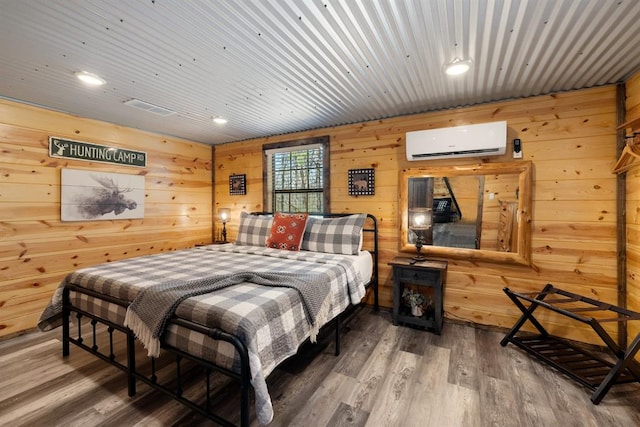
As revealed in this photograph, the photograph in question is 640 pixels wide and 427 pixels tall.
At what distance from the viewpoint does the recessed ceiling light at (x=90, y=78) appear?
2.10 metres

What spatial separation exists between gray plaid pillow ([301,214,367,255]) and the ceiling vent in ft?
6.47

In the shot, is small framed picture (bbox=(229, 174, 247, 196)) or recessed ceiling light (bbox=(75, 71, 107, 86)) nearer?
recessed ceiling light (bbox=(75, 71, 107, 86))

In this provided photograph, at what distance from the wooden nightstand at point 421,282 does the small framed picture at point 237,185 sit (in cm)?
253

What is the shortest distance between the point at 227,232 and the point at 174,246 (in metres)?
0.79

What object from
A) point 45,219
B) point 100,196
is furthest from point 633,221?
point 45,219

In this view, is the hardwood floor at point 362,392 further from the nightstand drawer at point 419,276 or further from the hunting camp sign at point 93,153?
the hunting camp sign at point 93,153

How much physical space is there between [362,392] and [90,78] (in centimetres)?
307

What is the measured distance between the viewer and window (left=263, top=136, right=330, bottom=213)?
12.0 ft

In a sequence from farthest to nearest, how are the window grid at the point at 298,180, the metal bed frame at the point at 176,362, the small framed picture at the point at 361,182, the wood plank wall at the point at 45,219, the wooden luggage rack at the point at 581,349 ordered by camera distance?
1. the window grid at the point at 298,180
2. the small framed picture at the point at 361,182
3. the wood plank wall at the point at 45,219
4. the wooden luggage rack at the point at 581,349
5. the metal bed frame at the point at 176,362

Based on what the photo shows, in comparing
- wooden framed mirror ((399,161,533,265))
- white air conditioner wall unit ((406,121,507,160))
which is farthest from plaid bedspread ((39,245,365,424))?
white air conditioner wall unit ((406,121,507,160))

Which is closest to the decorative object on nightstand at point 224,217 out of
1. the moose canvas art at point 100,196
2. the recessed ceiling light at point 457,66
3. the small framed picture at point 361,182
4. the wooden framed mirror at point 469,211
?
the moose canvas art at point 100,196

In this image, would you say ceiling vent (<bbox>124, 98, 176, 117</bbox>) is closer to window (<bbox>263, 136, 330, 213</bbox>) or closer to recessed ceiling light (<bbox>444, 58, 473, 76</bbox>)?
window (<bbox>263, 136, 330, 213</bbox>)

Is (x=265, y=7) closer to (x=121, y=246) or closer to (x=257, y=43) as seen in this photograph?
(x=257, y=43)

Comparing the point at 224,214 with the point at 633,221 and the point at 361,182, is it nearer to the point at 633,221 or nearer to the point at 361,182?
the point at 361,182
